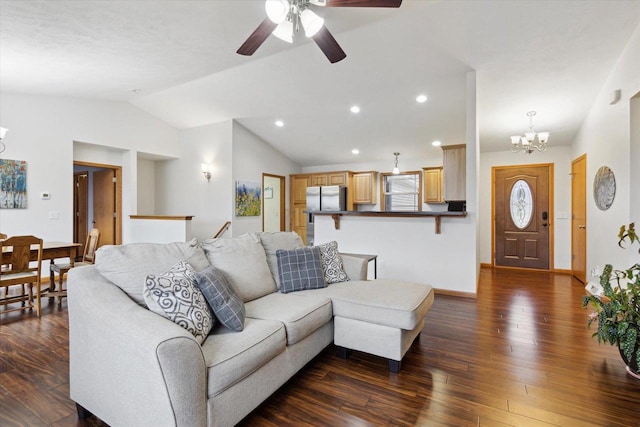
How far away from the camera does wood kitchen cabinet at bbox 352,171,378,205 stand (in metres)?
7.29

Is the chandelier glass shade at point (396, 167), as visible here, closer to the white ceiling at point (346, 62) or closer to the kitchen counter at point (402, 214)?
the white ceiling at point (346, 62)

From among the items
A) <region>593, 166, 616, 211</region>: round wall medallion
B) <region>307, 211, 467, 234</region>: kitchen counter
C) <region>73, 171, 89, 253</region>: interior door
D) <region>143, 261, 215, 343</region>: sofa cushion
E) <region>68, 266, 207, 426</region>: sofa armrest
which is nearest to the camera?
<region>68, 266, 207, 426</region>: sofa armrest

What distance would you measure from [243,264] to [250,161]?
4554mm

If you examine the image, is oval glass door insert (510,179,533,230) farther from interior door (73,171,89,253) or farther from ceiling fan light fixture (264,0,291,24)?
interior door (73,171,89,253)

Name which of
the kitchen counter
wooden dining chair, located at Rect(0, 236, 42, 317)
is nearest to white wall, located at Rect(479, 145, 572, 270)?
the kitchen counter

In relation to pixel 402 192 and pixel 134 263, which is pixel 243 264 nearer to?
pixel 134 263

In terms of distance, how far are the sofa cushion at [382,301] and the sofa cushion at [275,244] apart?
14.8 inches

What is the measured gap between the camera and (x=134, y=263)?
1863 millimetres

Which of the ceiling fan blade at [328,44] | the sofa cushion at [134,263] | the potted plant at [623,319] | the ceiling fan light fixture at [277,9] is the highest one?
the ceiling fan blade at [328,44]

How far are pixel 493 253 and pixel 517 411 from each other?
17.3 feet

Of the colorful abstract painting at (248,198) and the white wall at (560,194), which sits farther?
the colorful abstract painting at (248,198)

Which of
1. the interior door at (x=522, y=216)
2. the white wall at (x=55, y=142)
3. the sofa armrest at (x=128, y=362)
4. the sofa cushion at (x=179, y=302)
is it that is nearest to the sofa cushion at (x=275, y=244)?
the sofa cushion at (x=179, y=302)

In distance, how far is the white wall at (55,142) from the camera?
4.67 metres

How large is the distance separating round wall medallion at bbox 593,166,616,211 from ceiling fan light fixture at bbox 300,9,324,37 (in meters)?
3.81
